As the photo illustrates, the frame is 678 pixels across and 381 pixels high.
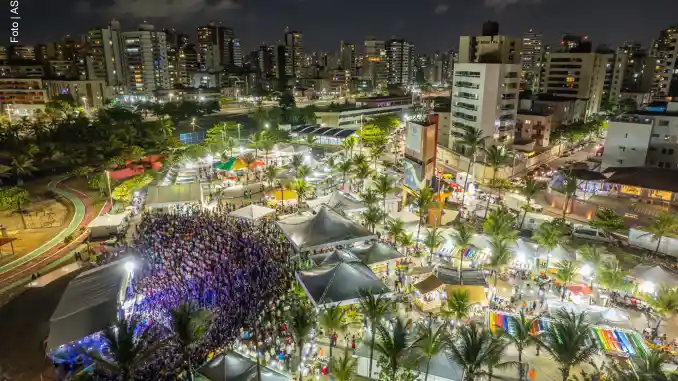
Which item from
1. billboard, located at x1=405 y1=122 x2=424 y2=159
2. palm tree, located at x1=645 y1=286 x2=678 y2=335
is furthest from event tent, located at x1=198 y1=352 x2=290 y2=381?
billboard, located at x1=405 y1=122 x2=424 y2=159

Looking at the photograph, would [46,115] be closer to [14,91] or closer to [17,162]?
[14,91]

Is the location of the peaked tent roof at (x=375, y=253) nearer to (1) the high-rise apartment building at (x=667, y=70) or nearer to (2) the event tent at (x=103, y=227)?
(2) the event tent at (x=103, y=227)

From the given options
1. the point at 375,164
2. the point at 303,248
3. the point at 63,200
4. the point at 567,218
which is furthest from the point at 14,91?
the point at 567,218

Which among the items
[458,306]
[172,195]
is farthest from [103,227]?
[458,306]

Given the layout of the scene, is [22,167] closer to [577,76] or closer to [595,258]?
[595,258]

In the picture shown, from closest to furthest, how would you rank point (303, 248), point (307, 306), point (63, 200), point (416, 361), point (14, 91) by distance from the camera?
point (416, 361) < point (307, 306) < point (303, 248) < point (63, 200) < point (14, 91)

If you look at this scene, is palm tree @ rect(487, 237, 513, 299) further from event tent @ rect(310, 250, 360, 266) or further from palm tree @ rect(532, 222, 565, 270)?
event tent @ rect(310, 250, 360, 266)
